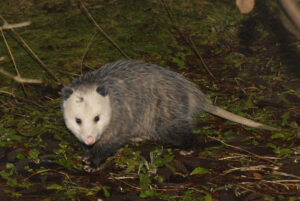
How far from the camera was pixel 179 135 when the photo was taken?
3402 millimetres

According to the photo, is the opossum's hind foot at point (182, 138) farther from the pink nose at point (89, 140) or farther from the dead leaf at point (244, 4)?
the dead leaf at point (244, 4)

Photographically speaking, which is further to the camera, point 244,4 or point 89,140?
point 89,140

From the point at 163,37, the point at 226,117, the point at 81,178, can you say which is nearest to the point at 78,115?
the point at 81,178

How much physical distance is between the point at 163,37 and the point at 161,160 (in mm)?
2878

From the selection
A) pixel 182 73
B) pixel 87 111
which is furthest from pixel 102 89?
pixel 182 73

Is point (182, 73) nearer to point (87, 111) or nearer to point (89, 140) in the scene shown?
point (87, 111)

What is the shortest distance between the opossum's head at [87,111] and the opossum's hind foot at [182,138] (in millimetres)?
613

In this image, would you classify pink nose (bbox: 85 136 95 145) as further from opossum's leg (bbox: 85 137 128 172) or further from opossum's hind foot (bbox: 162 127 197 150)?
opossum's hind foot (bbox: 162 127 197 150)

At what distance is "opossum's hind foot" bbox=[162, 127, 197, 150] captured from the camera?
10.9ft

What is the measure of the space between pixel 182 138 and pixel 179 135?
0.17ft

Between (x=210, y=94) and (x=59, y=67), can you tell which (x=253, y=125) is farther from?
(x=59, y=67)

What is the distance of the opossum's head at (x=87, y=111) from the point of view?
285 centimetres

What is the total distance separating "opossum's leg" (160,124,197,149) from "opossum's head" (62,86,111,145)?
1.96ft

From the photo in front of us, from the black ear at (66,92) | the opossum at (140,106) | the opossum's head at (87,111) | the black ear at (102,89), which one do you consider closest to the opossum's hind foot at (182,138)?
the opossum at (140,106)
